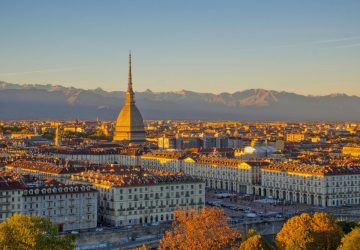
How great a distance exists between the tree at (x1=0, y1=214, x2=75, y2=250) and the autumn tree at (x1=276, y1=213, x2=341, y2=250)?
1505 cm

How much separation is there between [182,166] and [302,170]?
29.9 m

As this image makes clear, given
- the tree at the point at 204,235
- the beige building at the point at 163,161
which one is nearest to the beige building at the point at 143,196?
the tree at the point at 204,235

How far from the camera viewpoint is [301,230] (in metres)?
50.3

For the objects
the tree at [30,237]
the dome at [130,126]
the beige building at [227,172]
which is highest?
the dome at [130,126]

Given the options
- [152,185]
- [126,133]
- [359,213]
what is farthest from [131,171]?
[126,133]

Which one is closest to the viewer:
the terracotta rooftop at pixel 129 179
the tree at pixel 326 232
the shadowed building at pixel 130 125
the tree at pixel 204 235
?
the tree at pixel 204 235

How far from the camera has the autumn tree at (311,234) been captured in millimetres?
49219

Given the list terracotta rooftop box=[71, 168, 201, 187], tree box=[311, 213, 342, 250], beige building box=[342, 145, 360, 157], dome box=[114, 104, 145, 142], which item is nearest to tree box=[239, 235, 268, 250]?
tree box=[311, 213, 342, 250]

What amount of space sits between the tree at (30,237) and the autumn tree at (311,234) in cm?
1505

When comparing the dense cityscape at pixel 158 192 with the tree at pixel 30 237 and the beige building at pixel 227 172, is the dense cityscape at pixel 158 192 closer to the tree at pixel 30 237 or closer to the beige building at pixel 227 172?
the beige building at pixel 227 172

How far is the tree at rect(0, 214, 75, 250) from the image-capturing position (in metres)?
42.0

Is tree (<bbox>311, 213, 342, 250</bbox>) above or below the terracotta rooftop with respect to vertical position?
below

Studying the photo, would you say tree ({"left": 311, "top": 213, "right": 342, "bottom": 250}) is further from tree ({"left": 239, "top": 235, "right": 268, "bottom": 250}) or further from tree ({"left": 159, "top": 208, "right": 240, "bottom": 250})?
tree ({"left": 159, "top": 208, "right": 240, "bottom": 250})

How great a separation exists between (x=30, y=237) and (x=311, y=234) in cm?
1966
